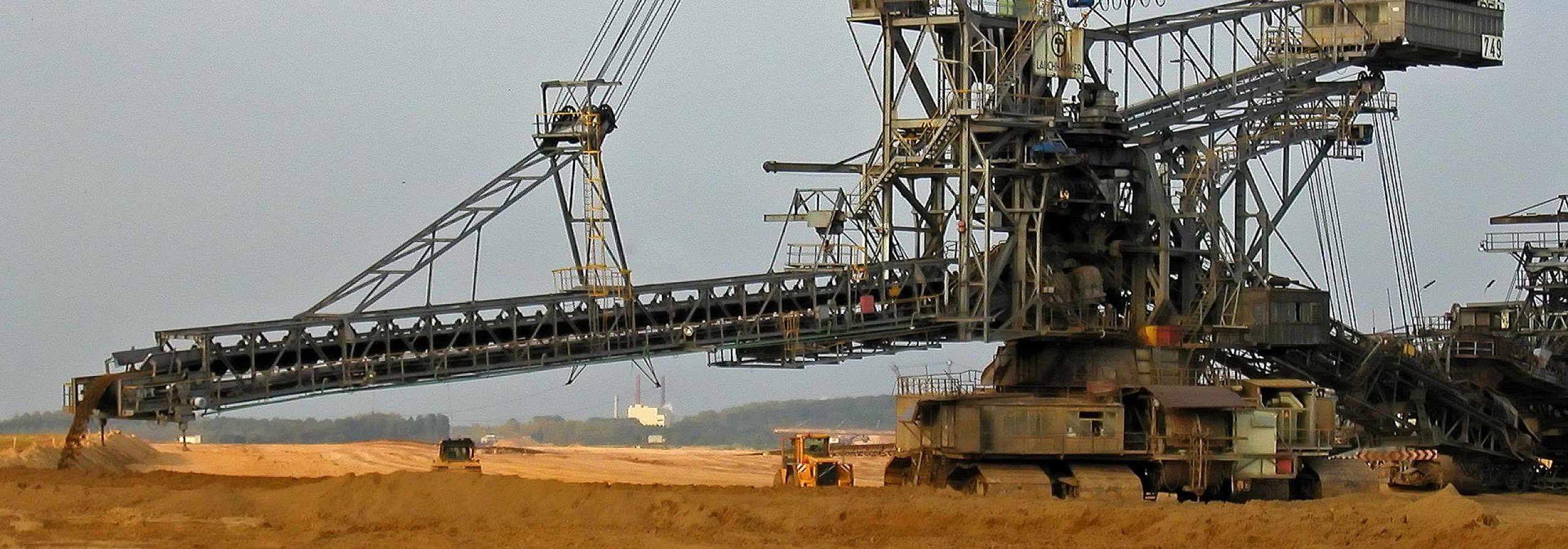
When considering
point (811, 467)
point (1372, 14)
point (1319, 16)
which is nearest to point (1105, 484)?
point (811, 467)

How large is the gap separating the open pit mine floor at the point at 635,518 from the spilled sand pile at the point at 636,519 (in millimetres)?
66

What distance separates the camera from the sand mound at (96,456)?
66500mm

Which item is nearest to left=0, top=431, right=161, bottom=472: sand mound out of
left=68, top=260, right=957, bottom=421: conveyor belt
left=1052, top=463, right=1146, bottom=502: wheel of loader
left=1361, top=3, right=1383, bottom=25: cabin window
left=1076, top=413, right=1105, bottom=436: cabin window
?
left=68, top=260, right=957, bottom=421: conveyor belt

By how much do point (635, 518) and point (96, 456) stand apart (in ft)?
83.4

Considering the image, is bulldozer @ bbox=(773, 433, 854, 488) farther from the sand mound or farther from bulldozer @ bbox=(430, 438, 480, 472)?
the sand mound

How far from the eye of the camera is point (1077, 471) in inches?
2477

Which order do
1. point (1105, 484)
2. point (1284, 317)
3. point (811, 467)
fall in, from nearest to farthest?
point (1105, 484)
point (811, 467)
point (1284, 317)

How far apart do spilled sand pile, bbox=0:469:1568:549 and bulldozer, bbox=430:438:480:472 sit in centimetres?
722

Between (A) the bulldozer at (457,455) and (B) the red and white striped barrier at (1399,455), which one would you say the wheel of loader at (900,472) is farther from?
(B) the red and white striped barrier at (1399,455)

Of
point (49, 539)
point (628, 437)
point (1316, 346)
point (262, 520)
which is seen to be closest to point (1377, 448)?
point (1316, 346)

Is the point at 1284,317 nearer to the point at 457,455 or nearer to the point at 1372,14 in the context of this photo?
the point at 1372,14

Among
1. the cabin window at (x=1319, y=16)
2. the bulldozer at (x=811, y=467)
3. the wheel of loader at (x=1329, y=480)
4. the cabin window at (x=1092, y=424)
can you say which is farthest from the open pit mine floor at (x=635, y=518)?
the cabin window at (x=1319, y=16)

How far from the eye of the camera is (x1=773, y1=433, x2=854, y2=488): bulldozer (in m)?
65.0

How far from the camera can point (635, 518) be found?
5353 cm
